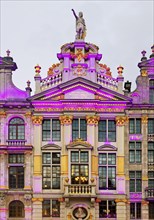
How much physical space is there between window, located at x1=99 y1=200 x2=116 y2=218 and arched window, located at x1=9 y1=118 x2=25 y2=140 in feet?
26.8

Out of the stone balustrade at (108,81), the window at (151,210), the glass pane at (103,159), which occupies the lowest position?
the window at (151,210)

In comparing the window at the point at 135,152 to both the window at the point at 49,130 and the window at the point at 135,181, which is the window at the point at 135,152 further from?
the window at the point at 49,130

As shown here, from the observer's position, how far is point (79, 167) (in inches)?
1791

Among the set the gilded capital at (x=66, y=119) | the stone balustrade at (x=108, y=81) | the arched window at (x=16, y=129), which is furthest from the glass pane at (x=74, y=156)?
the stone balustrade at (x=108, y=81)

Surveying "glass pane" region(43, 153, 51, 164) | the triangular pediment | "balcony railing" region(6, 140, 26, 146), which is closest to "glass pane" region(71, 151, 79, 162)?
"glass pane" region(43, 153, 51, 164)

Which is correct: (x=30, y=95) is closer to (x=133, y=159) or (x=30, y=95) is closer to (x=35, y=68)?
(x=35, y=68)

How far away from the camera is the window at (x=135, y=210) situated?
4528cm

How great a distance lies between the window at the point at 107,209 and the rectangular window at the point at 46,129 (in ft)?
21.8

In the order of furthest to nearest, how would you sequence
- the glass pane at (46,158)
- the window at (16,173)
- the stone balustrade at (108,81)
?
the stone balustrade at (108,81)
the glass pane at (46,158)
the window at (16,173)

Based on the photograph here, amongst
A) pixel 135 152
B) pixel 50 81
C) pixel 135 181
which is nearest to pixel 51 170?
pixel 135 181

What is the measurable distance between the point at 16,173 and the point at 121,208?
8.59 m

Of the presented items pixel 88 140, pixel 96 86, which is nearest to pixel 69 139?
pixel 88 140

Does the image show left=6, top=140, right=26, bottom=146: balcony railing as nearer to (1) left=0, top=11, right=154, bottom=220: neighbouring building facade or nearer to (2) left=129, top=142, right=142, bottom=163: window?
(1) left=0, top=11, right=154, bottom=220: neighbouring building facade

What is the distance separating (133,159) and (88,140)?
12.7ft
